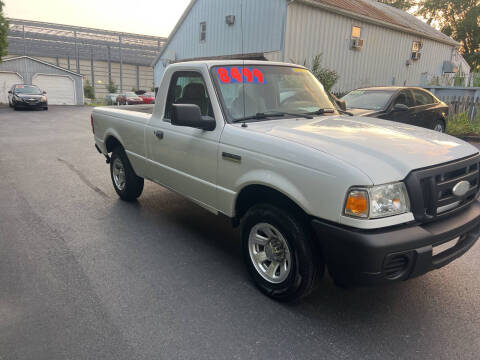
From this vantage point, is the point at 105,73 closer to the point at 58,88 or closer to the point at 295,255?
the point at 58,88

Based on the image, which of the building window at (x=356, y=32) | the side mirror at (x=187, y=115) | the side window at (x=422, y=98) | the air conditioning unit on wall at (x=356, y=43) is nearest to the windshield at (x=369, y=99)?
the side window at (x=422, y=98)

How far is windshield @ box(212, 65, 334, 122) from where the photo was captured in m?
3.48

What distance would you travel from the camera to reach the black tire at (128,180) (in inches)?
205

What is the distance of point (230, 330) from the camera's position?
8.73ft

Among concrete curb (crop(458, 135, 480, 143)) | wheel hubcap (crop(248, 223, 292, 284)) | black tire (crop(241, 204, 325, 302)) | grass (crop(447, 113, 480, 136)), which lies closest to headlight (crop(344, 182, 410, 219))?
black tire (crop(241, 204, 325, 302))

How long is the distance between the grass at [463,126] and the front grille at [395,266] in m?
10.9

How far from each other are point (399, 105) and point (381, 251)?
6.56 meters

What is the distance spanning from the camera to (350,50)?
18750 millimetres

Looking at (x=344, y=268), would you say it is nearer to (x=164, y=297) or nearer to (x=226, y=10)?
(x=164, y=297)

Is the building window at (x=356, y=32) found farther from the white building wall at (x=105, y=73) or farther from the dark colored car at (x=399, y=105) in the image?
the white building wall at (x=105, y=73)

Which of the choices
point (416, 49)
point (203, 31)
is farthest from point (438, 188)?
point (416, 49)

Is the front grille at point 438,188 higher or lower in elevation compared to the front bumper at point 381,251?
higher

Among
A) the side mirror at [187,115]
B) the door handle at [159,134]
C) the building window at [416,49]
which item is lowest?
the door handle at [159,134]

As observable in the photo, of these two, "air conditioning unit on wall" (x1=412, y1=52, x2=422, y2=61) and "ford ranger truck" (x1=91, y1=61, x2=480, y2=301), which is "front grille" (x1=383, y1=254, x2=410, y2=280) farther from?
"air conditioning unit on wall" (x1=412, y1=52, x2=422, y2=61)
